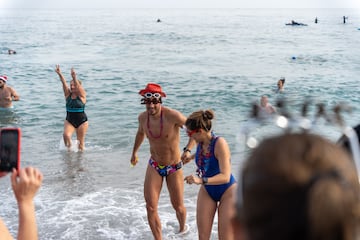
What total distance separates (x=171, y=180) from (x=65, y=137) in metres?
4.52

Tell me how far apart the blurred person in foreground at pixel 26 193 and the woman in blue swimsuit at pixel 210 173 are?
7.32 ft

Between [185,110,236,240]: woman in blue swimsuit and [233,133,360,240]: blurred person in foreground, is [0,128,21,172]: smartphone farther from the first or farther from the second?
[185,110,236,240]: woman in blue swimsuit

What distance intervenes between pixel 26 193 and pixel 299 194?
1491 millimetres

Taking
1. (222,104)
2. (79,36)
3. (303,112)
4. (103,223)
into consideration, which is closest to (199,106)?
(222,104)

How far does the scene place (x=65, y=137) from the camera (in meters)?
9.70

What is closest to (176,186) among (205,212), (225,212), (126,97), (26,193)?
(205,212)

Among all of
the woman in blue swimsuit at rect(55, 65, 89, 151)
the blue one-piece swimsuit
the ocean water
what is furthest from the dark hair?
the woman in blue swimsuit at rect(55, 65, 89, 151)

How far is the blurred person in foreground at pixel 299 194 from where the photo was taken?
89 cm

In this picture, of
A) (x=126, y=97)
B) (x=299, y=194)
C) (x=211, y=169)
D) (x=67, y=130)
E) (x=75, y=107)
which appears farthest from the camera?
(x=126, y=97)

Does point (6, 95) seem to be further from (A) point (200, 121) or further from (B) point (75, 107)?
(A) point (200, 121)

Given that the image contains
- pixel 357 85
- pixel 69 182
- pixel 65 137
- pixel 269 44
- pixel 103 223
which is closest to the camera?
pixel 103 223

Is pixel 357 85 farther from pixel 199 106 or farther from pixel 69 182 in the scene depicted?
pixel 69 182

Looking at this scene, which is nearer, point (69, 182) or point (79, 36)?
point (69, 182)

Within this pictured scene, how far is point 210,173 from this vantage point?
4707 mm
